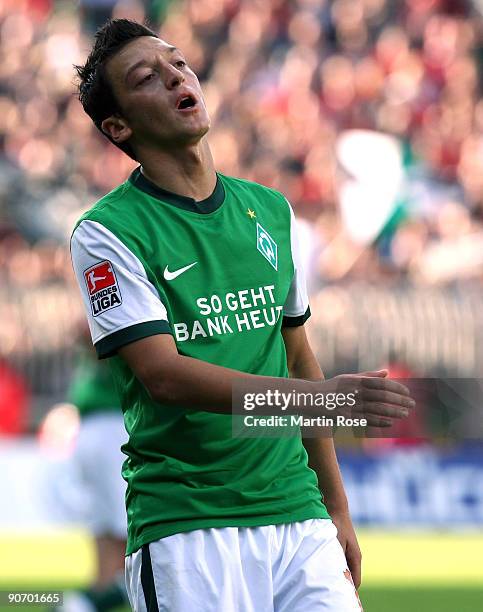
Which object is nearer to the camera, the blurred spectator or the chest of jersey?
the chest of jersey

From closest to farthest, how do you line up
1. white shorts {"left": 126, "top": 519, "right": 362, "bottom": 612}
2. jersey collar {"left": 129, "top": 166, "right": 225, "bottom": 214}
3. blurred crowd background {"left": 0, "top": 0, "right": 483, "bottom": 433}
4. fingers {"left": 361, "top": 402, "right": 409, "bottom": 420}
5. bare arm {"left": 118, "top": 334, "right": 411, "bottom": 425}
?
fingers {"left": 361, "top": 402, "right": 409, "bottom": 420}
bare arm {"left": 118, "top": 334, "right": 411, "bottom": 425}
white shorts {"left": 126, "top": 519, "right": 362, "bottom": 612}
jersey collar {"left": 129, "top": 166, "right": 225, "bottom": 214}
blurred crowd background {"left": 0, "top": 0, "right": 483, "bottom": 433}

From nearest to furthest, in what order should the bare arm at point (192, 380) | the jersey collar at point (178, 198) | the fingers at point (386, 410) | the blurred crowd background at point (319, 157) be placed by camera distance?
the fingers at point (386, 410)
the bare arm at point (192, 380)
the jersey collar at point (178, 198)
the blurred crowd background at point (319, 157)

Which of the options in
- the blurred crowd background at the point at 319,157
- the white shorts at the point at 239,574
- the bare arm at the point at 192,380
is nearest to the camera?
the bare arm at the point at 192,380

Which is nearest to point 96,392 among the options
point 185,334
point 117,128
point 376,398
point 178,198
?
point 117,128

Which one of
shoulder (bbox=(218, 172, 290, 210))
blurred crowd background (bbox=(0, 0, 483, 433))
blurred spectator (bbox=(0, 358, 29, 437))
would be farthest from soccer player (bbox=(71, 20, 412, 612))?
blurred spectator (bbox=(0, 358, 29, 437))

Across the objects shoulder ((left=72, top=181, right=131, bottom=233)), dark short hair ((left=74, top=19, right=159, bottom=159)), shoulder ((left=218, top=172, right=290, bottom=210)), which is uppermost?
dark short hair ((left=74, top=19, right=159, bottom=159))

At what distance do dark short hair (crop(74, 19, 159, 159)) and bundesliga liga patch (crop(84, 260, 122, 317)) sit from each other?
48 cm

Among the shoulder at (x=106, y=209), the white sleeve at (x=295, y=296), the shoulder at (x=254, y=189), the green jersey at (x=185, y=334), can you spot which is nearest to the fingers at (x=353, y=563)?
the green jersey at (x=185, y=334)

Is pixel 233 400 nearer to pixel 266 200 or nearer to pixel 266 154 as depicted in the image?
pixel 266 200

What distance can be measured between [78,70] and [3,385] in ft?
28.8

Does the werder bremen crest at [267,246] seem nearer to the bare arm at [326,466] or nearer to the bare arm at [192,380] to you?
the bare arm at [326,466]

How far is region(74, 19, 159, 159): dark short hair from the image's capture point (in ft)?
12.8

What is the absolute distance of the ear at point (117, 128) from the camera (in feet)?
12.7

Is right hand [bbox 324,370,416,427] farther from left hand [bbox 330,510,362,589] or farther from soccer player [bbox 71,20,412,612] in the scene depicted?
left hand [bbox 330,510,362,589]
